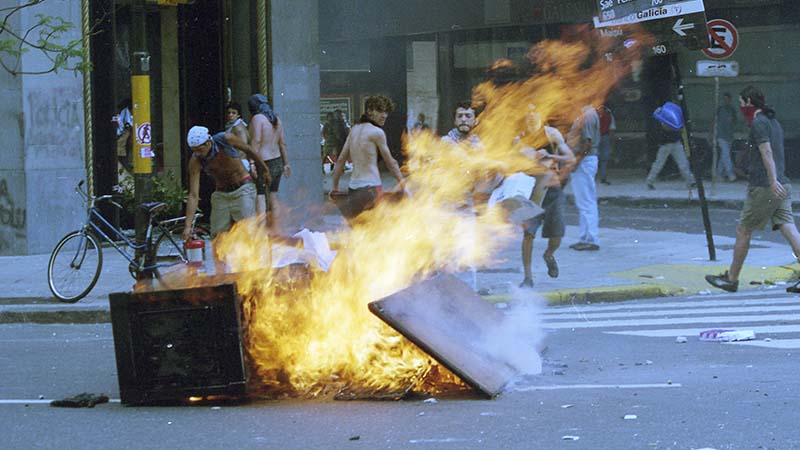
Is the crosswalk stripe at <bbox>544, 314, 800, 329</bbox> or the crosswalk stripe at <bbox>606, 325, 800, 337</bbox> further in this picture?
the crosswalk stripe at <bbox>544, 314, 800, 329</bbox>

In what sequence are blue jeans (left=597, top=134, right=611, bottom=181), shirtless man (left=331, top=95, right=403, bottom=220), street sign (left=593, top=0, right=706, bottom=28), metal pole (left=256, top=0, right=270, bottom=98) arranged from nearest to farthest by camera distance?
shirtless man (left=331, top=95, right=403, bottom=220), street sign (left=593, top=0, right=706, bottom=28), metal pole (left=256, top=0, right=270, bottom=98), blue jeans (left=597, top=134, right=611, bottom=181)

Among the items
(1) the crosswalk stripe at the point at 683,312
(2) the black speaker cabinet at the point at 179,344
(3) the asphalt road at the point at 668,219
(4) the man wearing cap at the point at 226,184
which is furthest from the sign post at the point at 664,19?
(2) the black speaker cabinet at the point at 179,344

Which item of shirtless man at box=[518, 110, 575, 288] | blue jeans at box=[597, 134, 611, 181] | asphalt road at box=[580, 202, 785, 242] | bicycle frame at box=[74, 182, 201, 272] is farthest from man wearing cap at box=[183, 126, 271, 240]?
blue jeans at box=[597, 134, 611, 181]

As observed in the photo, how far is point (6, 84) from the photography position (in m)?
15.2

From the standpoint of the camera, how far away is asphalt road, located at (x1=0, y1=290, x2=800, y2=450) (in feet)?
21.2

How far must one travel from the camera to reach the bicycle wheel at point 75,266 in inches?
484

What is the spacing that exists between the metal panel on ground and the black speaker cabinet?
85 centimetres

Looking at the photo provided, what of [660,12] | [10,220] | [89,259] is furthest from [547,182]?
[10,220]

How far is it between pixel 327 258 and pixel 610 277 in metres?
5.87

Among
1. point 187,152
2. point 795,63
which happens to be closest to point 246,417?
point 187,152

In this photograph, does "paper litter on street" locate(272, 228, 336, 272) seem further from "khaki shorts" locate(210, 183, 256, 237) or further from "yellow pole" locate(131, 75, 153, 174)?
"yellow pole" locate(131, 75, 153, 174)

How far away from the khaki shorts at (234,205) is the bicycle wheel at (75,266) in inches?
47.6

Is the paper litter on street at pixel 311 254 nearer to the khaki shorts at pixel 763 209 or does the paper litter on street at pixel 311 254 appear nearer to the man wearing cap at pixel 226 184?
the man wearing cap at pixel 226 184

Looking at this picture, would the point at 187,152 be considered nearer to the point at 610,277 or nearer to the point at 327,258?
the point at 610,277
